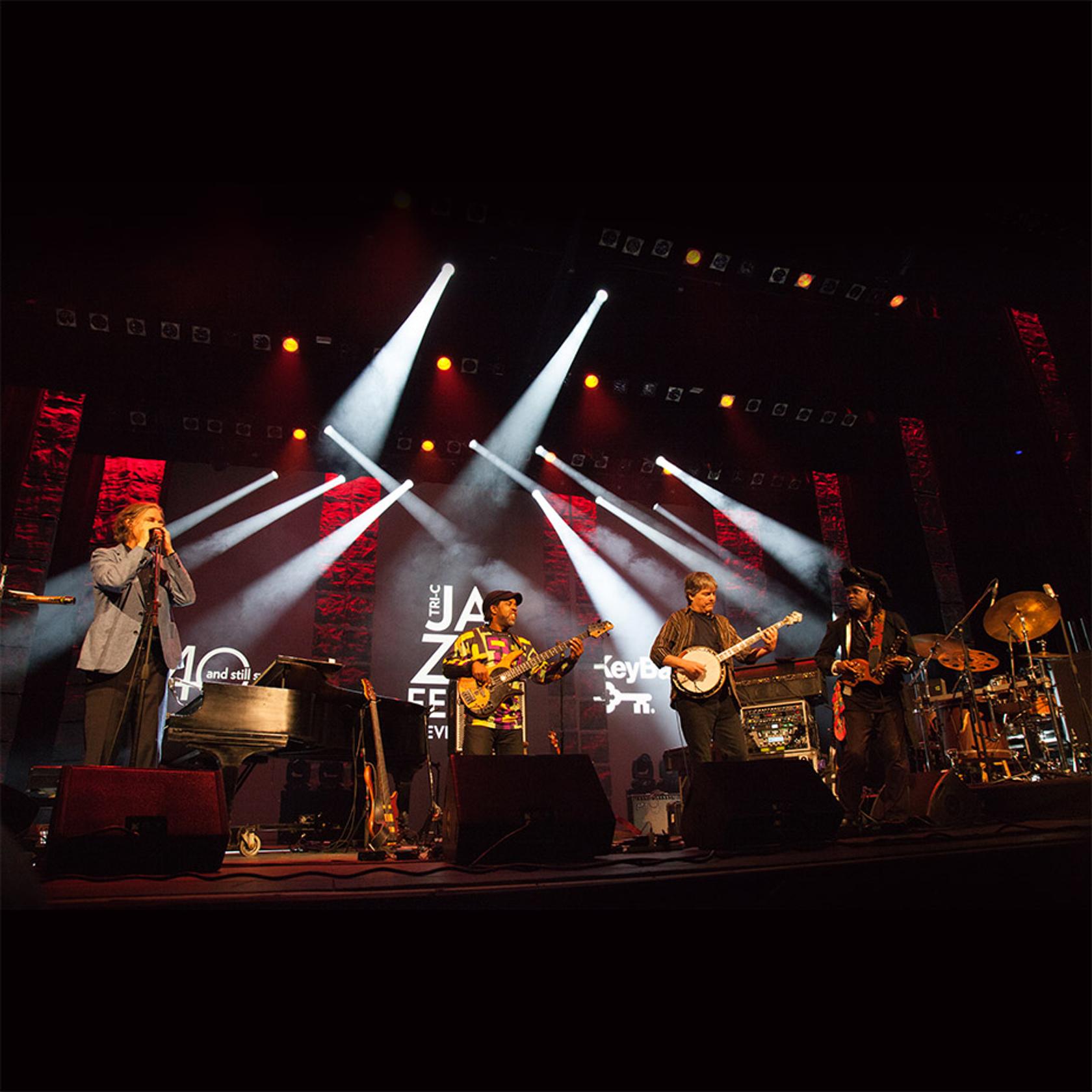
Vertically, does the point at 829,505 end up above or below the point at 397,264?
below

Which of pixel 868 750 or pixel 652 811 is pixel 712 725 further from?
pixel 652 811

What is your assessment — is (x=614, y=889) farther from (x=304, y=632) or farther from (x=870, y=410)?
(x=870, y=410)

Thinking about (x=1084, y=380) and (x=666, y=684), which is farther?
(x=666, y=684)

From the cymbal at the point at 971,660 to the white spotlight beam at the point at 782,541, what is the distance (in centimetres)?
310

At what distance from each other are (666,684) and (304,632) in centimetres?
500

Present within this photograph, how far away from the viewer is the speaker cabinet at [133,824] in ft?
8.71

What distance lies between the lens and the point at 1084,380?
753 centimetres

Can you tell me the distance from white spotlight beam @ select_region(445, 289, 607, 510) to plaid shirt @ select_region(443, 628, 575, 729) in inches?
174

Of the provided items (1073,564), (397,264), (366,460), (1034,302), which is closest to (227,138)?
(397,264)

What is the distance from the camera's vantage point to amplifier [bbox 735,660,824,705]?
25.4 feet

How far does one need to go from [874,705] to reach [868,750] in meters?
0.33

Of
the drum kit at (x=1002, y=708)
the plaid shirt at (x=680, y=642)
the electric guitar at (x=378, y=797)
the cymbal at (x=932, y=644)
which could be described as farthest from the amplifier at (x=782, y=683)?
the electric guitar at (x=378, y=797)

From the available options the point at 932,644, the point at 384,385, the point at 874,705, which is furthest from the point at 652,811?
the point at 384,385

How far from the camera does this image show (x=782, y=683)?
7883mm
